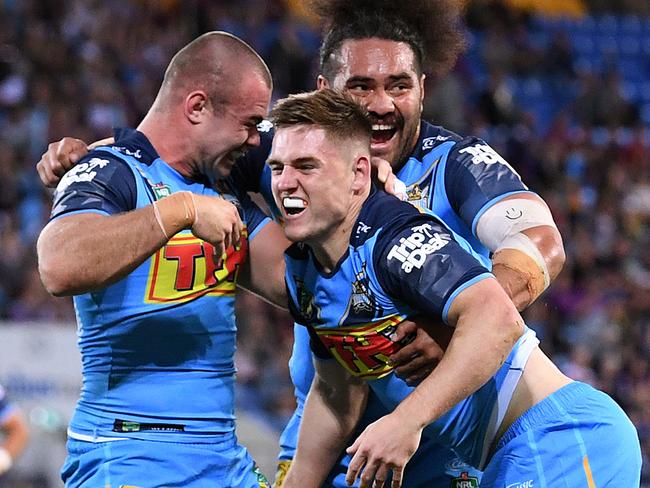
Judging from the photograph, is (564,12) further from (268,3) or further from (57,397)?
(57,397)

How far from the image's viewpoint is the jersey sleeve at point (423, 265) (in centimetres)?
384

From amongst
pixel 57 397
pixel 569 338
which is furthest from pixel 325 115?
pixel 569 338

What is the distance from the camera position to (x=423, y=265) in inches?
152

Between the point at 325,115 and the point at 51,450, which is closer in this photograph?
the point at 325,115

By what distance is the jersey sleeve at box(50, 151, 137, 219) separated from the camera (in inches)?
165

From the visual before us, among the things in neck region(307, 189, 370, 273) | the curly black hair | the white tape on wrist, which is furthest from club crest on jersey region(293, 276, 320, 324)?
the white tape on wrist

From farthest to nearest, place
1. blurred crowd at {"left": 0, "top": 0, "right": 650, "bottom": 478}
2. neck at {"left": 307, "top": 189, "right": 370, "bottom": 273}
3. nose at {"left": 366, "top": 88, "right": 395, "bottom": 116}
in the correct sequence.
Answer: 1. blurred crowd at {"left": 0, "top": 0, "right": 650, "bottom": 478}
2. nose at {"left": 366, "top": 88, "right": 395, "bottom": 116}
3. neck at {"left": 307, "top": 189, "right": 370, "bottom": 273}

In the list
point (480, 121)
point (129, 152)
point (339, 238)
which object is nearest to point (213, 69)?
point (129, 152)

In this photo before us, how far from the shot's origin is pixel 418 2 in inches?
207

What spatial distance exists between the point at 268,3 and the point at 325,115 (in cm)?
1261

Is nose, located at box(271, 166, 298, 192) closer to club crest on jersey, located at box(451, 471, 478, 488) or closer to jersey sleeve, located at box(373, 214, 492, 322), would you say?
jersey sleeve, located at box(373, 214, 492, 322)

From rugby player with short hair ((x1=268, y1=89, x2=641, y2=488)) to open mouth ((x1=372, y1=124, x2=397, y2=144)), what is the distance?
1.75 feet

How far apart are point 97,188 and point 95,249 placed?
0.37m

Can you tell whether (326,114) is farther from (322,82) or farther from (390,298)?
(322,82)
